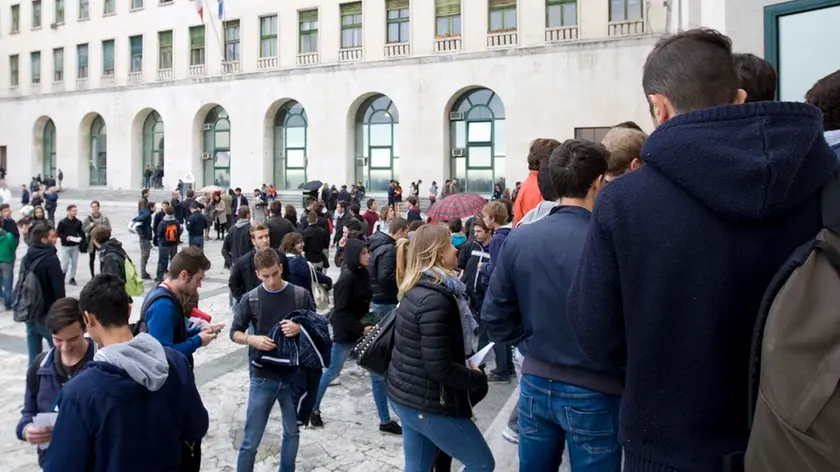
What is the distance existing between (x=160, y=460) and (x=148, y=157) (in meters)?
40.3

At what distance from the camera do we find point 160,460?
2.71 m

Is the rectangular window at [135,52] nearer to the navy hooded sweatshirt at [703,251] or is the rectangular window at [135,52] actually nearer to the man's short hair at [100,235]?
the man's short hair at [100,235]

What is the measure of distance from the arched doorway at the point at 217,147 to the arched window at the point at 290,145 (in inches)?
132

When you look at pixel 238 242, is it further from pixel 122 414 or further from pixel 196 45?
pixel 196 45

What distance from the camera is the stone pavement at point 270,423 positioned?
4.98 metres

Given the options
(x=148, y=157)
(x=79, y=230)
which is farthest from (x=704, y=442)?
(x=148, y=157)

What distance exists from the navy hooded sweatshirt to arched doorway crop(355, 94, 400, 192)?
100 feet

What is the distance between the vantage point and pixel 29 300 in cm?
686

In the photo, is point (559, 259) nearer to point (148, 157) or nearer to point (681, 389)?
point (681, 389)

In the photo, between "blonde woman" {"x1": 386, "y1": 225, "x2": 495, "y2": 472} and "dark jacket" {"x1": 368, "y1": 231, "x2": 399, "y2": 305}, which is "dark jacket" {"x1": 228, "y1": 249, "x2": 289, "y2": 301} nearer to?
"dark jacket" {"x1": 368, "y1": 231, "x2": 399, "y2": 305}

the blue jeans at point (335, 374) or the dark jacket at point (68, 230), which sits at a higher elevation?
the dark jacket at point (68, 230)

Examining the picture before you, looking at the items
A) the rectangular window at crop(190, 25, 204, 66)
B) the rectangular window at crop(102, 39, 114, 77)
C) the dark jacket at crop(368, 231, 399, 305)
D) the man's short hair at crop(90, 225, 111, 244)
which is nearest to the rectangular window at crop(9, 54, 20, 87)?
the rectangular window at crop(102, 39, 114, 77)

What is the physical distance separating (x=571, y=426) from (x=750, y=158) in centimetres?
161

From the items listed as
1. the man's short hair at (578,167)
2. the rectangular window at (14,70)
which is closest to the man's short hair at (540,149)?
the man's short hair at (578,167)
